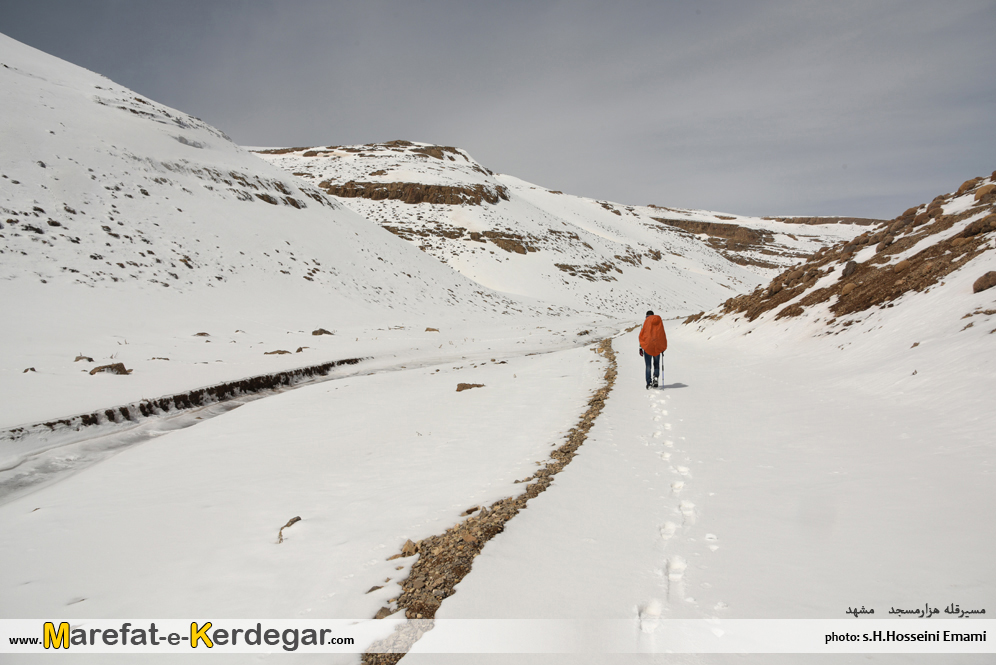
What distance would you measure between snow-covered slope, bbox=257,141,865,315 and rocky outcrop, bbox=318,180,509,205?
0.45 ft

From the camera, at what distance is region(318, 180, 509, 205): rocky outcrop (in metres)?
60.5

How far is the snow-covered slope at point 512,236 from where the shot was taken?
48.4m

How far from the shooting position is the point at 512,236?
5450cm

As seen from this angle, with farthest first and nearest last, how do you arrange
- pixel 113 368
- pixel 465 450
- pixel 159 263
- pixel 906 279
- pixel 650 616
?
pixel 159 263
pixel 906 279
pixel 113 368
pixel 465 450
pixel 650 616

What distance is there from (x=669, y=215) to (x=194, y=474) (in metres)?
145

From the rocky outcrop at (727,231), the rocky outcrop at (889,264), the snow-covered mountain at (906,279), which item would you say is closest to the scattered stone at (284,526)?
the snow-covered mountain at (906,279)

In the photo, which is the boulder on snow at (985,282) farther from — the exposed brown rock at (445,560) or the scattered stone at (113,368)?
the scattered stone at (113,368)

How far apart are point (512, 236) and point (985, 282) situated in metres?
47.9

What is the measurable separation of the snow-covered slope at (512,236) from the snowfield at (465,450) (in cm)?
2690

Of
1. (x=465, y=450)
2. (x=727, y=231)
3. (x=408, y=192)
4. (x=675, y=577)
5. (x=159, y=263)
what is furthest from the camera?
(x=727, y=231)

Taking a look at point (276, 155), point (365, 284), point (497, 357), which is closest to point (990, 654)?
point (497, 357)

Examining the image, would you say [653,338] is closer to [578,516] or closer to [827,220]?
[578,516]

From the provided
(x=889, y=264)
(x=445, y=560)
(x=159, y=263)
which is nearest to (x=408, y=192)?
(x=159, y=263)

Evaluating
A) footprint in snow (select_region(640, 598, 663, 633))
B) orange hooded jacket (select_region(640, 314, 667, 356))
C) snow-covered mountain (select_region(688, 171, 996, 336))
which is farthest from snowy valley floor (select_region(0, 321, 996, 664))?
orange hooded jacket (select_region(640, 314, 667, 356))
